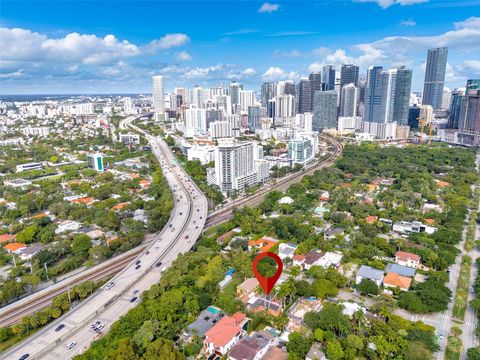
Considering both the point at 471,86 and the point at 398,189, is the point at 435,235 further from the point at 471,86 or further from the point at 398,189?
the point at 471,86

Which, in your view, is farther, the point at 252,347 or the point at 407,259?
the point at 407,259

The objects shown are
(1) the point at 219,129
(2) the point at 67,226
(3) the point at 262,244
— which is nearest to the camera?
(3) the point at 262,244

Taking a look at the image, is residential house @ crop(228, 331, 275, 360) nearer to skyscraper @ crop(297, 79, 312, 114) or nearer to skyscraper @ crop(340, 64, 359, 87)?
skyscraper @ crop(297, 79, 312, 114)

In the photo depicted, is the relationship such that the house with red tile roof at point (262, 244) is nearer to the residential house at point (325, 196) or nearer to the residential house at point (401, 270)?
the residential house at point (401, 270)

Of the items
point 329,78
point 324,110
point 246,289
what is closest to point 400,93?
point 324,110

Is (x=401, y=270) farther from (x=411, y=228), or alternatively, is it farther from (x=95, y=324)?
(x=95, y=324)

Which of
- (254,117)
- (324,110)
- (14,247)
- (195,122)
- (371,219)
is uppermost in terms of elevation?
(324,110)

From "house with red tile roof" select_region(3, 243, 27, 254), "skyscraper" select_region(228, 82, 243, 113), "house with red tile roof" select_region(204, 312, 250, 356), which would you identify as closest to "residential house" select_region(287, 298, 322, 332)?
"house with red tile roof" select_region(204, 312, 250, 356)

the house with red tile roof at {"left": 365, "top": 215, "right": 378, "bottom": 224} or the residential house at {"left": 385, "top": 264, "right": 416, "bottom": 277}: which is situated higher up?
the house with red tile roof at {"left": 365, "top": 215, "right": 378, "bottom": 224}

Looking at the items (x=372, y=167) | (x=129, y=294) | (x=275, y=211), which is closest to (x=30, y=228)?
(x=129, y=294)
